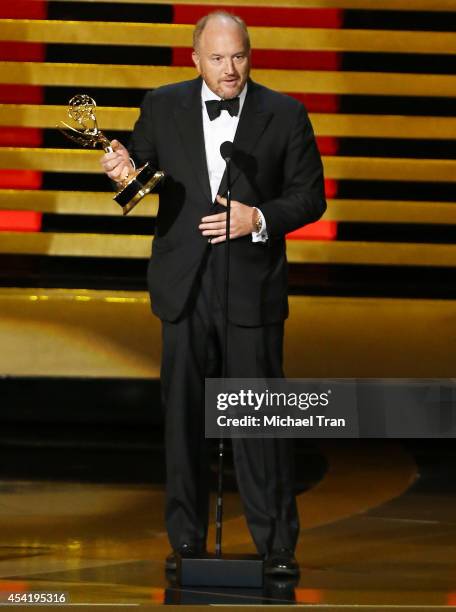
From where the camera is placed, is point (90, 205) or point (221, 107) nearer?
point (221, 107)

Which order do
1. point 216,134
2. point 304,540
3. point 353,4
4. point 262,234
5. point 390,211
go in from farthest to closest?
point 390,211 < point 353,4 < point 304,540 < point 216,134 < point 262,234

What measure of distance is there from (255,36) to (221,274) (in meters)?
3.06

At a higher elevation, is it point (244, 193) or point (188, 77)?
point (188, 77)

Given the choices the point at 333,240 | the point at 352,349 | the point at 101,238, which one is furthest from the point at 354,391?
the point at 101,238

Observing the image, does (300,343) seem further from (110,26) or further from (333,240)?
(110,26)

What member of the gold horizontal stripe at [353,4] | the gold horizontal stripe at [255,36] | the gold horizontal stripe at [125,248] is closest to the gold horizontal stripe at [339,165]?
the gold horizontal stripe at [125,248]

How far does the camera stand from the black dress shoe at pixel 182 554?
3.57 meters

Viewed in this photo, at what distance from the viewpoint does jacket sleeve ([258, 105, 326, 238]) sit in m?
3.62

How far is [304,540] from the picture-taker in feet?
14.0

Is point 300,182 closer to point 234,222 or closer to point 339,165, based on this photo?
point 234,222

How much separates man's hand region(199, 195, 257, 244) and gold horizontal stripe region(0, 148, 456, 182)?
288cm

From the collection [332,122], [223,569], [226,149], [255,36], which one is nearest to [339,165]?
[332,122]

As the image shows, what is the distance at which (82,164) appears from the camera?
6430 millimetres

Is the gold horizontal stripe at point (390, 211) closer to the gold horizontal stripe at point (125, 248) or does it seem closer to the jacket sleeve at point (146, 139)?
the gold horizontal stripe at point (125, 248)
